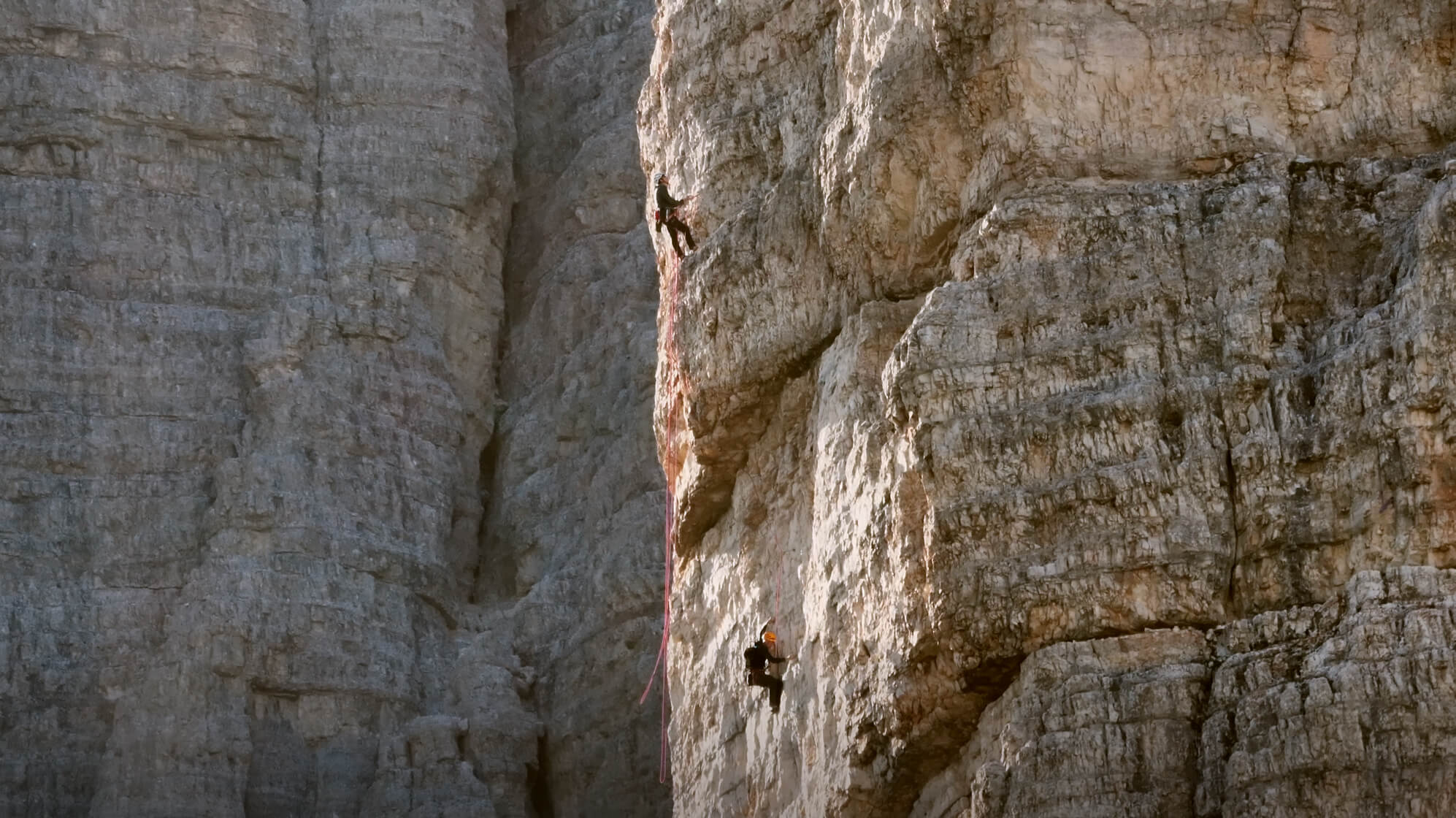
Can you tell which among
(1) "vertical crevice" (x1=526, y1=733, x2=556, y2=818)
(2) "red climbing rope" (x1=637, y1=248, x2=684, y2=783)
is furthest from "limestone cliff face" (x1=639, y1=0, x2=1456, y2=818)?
(1) "vertical crevice" (x1=526, y1=733, x2=556, y2=818)

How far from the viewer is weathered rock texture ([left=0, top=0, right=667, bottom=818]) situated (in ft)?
148

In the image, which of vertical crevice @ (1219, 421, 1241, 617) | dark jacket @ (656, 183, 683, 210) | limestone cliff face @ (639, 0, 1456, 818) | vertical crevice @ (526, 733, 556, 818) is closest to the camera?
limestone cliff face @ (639, 0, 1456, 818)

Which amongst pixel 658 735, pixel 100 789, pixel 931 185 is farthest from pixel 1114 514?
pixel 100 789

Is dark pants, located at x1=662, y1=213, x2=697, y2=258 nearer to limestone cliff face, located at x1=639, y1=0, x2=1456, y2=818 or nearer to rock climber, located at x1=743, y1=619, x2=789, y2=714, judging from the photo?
limestone cliff face, located at x1=639, y1=0, x2=1456, y2=818

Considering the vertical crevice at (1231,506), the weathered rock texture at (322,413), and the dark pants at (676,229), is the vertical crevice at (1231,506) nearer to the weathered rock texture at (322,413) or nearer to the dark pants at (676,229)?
the dark pants at (676,229)

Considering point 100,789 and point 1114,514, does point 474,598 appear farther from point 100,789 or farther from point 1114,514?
point 1114,514

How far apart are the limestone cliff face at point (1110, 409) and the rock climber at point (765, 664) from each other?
0.62ft

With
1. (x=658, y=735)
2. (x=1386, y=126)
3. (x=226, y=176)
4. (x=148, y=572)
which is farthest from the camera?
(x=226, y=176)

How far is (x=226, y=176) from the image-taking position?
168 ft

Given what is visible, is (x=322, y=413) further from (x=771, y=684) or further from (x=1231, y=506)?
(x=1231, y=506)

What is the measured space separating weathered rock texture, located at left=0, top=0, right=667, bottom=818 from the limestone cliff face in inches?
676

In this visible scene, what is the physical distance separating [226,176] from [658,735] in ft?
44.6

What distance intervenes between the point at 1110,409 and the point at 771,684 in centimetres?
558

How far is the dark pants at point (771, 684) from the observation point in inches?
1097
